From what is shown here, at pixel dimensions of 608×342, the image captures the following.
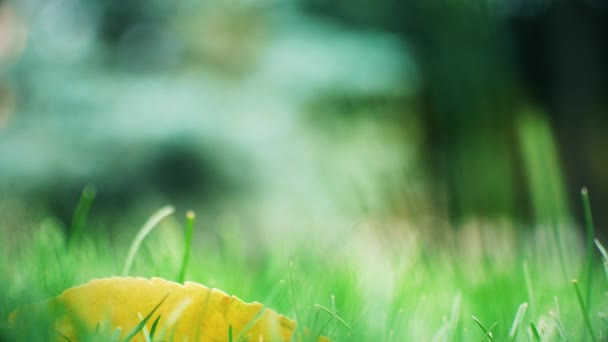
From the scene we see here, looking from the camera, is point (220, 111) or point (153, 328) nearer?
point (153, 328)

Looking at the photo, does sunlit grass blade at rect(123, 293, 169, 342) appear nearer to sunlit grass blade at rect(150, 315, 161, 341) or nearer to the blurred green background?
sunlit grass blade at rect(150, 315, 161, 341)

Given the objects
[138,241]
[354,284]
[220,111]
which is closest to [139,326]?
[138,241]

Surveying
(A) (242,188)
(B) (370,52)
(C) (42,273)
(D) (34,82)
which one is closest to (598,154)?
(B) (370,52)

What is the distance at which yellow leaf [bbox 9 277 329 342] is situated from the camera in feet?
0.81

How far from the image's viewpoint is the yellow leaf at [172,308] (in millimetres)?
246

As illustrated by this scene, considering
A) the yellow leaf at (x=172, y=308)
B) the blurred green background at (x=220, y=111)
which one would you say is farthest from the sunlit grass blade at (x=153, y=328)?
the blurred green background at (x=220, y=111)

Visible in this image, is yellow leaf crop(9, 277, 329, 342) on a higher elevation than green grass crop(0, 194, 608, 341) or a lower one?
higher

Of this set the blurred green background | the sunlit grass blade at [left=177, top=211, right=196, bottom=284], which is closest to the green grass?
the sunlit grass blade at [left=177, top=211, right=196, bottom=284]

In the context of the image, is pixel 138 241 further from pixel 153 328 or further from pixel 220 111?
pixel 220 111

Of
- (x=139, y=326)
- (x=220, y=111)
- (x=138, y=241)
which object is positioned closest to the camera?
(x=139, y=326)

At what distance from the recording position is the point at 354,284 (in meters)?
0.45

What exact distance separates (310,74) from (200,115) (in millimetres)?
401

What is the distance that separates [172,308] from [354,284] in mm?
221

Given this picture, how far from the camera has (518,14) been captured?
9.80 ft
